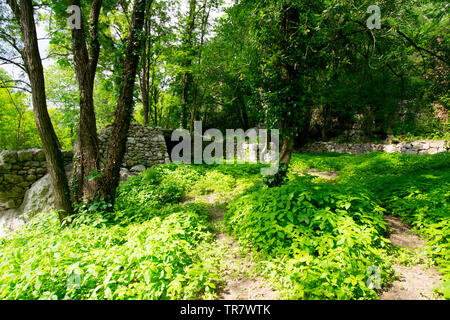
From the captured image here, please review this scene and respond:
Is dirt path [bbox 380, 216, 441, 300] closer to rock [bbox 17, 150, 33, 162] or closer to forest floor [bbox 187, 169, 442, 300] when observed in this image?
forest floor [bbox 187, 169, 442, 300]

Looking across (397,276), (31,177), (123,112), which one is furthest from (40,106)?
(397,276)

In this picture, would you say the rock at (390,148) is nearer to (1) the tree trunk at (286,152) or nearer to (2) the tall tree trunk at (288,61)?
(1) the tree trunk at (286,152)

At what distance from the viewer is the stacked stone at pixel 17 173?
7074 mm

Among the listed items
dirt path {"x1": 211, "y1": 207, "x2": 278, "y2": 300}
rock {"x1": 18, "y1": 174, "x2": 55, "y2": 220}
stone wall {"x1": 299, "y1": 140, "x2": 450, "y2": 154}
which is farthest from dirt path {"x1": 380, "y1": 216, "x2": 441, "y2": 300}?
stone wall {"x1": 299, "y1": 140, "x2": 450, "y2": 154}

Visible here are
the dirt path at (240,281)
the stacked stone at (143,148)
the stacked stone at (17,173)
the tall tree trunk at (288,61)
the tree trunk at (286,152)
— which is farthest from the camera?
the stacked stone at (143,148)

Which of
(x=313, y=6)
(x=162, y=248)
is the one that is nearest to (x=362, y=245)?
(x=162, y=248)

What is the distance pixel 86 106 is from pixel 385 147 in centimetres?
1684

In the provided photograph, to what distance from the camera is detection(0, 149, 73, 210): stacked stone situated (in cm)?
707

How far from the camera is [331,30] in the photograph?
14.6ft

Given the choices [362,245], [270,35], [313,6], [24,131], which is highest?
[313,6]

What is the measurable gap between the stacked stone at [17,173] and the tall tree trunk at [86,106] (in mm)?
4880

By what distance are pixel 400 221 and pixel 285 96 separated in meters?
3.29

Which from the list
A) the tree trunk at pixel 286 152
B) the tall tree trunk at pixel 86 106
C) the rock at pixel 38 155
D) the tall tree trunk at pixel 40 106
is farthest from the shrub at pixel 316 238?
the rock at pixel 38 155
